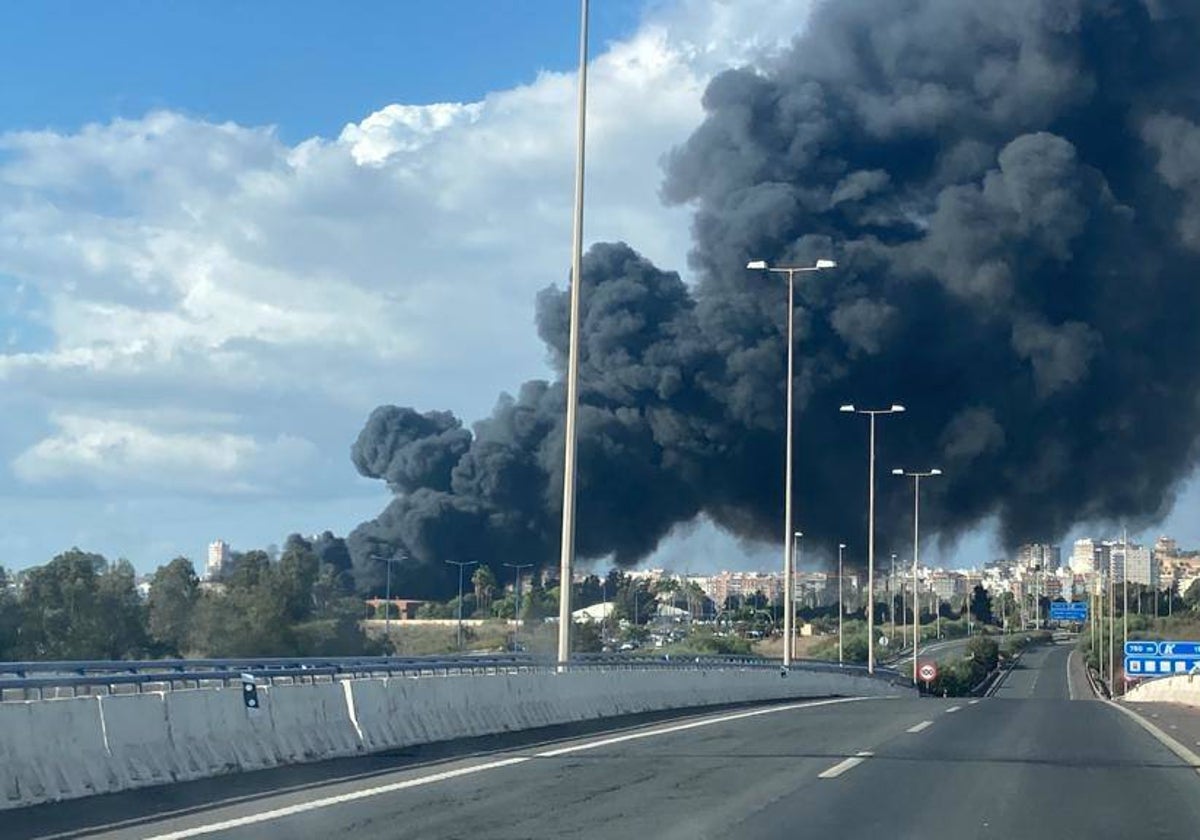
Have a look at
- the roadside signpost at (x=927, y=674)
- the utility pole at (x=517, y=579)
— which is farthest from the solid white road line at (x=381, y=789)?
the utility pole at (x=517, y=579)

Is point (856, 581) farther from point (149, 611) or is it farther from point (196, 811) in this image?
point (196, 811)

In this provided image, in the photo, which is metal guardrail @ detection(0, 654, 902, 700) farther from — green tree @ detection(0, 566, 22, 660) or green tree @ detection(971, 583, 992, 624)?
green tree @ detection(971, 583, 992, 624)

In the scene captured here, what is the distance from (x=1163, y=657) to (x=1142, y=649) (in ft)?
2.52

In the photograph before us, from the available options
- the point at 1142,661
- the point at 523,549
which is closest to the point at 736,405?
the point at 523,549

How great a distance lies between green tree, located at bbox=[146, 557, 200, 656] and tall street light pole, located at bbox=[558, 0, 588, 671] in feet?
47.2

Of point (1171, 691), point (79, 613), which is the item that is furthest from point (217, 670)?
point (1171, 691)

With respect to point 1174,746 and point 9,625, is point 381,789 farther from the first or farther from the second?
point 9,625

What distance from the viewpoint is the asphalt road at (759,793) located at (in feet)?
32.0

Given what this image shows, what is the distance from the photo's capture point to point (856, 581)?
4941 inches

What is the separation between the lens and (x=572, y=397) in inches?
921

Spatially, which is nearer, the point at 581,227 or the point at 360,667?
the point at 360,667

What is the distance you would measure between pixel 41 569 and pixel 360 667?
50.3 feet

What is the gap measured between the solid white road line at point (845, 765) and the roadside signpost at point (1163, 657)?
36.2 metres

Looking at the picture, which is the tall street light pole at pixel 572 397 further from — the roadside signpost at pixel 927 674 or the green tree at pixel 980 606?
the green tree at pixel 980 606
